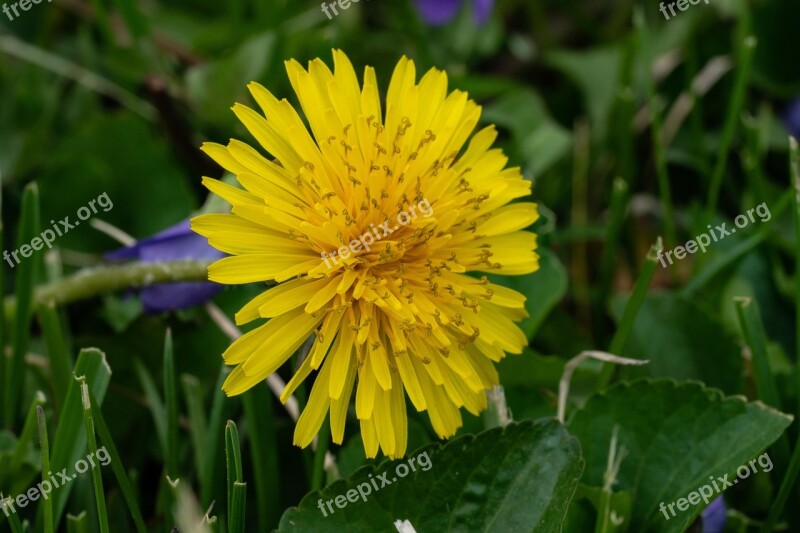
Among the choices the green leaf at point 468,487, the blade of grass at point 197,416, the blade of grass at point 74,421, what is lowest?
the green leaf at point 468,487

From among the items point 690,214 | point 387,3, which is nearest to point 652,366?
point 690,214

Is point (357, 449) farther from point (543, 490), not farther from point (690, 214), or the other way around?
point (690, 214)

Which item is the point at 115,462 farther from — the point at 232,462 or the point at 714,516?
the point at 714,516

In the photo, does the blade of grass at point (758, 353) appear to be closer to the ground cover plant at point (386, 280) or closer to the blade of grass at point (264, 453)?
the ground cover plant at point (386, 280)

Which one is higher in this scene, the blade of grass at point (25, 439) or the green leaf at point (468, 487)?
the blade of grass at point (25, 439)

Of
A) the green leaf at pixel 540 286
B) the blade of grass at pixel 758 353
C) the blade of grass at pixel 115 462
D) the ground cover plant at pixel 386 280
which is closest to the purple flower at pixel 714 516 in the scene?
the ground cover plant at pixel 386 280

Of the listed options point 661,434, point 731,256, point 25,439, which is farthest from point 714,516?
point 25,439
